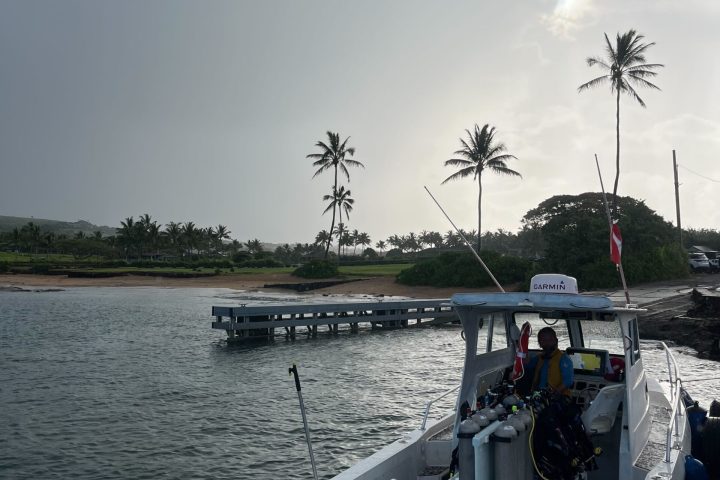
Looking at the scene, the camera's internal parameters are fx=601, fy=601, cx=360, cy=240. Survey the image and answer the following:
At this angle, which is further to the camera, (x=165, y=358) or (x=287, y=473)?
(x=165, y=358)

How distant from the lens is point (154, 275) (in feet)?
285

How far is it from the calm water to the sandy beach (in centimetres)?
2646

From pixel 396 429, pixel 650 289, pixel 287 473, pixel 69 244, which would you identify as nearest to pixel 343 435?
pixel 396 429

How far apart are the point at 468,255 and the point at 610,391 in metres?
52.8

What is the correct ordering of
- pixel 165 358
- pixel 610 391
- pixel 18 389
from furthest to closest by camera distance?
pixel 165 358 < pixel 18 389 < pixel 610 391

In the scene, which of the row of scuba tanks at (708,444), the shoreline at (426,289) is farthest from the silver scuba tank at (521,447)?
the row of scuba tanks at (708,444)

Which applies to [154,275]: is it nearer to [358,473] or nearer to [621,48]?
[621,48]

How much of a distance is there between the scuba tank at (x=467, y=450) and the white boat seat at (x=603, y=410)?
199 cm

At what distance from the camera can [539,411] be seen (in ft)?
19.9

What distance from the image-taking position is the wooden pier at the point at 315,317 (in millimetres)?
30562

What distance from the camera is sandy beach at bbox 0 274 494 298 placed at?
6156cm

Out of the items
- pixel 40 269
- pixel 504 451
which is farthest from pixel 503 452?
pixel 40 269

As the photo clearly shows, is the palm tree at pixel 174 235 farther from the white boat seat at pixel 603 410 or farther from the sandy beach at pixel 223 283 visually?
the white boat seat at pixel 603 410

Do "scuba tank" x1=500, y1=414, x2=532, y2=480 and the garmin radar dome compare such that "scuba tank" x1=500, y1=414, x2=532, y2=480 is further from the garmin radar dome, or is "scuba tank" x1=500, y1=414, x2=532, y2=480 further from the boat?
the garmin radar dome
